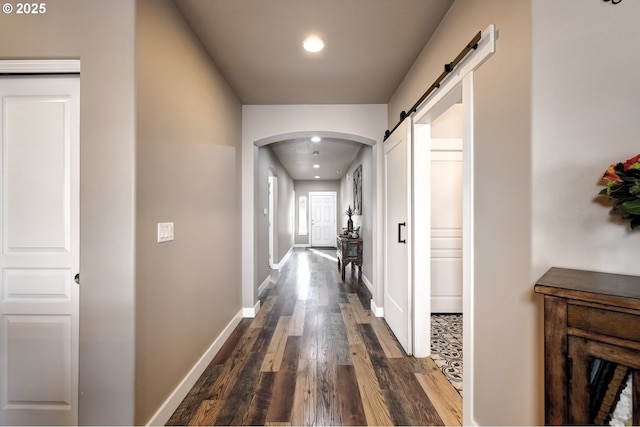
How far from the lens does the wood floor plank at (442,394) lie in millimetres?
1624

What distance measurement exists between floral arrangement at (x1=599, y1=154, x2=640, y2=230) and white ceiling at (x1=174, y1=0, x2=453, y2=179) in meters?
1.46

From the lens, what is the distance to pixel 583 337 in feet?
2.57

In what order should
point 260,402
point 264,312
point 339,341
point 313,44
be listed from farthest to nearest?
point 264,312 < point 339,341 < point 313,44 < point 260,402

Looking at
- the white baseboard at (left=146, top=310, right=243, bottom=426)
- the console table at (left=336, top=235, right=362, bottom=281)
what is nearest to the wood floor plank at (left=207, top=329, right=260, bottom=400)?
the white baseboard at (left=146, top=310, right=243, bottom=426)

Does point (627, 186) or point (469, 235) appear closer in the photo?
point (627, 186)

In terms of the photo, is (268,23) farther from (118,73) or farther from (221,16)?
(118,73)

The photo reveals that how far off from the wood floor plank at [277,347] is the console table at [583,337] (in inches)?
72.0

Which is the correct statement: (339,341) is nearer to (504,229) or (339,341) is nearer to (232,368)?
(232,368)

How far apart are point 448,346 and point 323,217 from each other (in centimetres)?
762

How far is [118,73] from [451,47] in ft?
6.37

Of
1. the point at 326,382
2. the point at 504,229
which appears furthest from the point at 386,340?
the point at 504,229

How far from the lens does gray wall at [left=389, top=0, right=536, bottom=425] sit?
1.08 metres

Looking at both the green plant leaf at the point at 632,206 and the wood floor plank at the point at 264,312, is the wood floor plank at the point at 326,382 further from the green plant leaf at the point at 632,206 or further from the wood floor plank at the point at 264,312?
the green plant leaf at the point at 632,206

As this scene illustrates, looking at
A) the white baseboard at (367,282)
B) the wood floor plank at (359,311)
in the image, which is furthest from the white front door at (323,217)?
the wood floor plank at (359,311)
